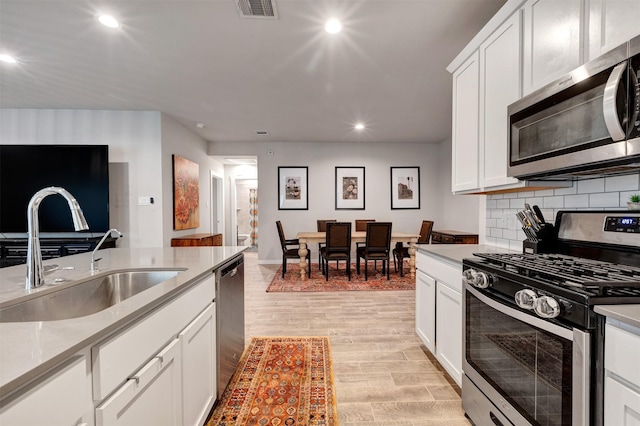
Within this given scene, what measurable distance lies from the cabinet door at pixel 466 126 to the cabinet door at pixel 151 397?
82.9 inches

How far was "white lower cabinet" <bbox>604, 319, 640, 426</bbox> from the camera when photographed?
2.51 feet

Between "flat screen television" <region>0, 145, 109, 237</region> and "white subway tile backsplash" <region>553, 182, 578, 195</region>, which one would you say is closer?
"white subway tile backsplash" <region>553, 182, 578, 195</region>

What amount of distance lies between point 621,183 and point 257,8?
2.40 meters

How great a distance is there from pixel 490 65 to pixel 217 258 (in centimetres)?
219

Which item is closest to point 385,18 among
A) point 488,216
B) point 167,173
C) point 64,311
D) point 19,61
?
point 488,216

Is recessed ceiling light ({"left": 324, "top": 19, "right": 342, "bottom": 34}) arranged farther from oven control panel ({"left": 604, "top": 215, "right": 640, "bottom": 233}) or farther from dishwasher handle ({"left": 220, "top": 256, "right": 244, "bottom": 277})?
oven control panel ({"left": 604, "top": 215, "right": 640, "bottom": 233})

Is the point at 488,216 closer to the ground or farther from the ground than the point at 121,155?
closer to the ground

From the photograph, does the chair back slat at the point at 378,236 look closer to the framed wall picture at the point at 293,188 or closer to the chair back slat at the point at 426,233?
the chair back slat at the point at 426,233

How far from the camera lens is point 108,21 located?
2139 mm

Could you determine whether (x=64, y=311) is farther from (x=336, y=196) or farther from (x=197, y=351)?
(x=336, y=196)

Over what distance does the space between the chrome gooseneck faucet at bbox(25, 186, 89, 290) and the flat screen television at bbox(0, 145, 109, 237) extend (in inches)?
128

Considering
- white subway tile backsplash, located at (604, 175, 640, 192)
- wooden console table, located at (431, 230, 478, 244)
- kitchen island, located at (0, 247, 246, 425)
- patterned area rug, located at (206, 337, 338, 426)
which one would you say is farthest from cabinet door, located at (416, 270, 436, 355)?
wooden console table, located at (431, 230, 478, 244)

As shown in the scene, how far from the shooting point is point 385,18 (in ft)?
6.90

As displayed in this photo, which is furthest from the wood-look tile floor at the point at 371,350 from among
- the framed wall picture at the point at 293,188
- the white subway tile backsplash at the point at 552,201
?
the framed wall picture at the point at 293,188
